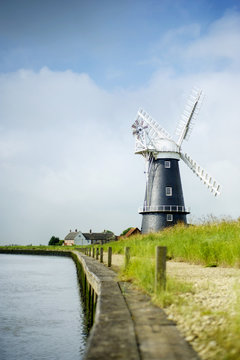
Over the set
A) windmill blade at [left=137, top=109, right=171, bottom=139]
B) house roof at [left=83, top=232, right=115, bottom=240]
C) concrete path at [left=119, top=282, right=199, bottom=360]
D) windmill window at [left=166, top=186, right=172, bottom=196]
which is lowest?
concrete path at [left=119, top=282, right=199, bottom=360]

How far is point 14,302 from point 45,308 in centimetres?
151

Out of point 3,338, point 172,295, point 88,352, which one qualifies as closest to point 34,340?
point 3,338

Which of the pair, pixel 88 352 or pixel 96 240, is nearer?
pixel 88 352

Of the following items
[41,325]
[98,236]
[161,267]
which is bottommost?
[41,325]

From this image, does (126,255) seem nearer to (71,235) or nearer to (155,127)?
(155,127)

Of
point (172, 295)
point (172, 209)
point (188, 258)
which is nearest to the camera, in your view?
point (172, 295)

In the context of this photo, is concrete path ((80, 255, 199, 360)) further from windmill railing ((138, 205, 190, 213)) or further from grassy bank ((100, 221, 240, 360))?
windmill railing ((138, 205, 190, 213))

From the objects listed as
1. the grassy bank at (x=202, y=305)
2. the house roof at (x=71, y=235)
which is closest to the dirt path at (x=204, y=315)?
the grassy bank at (x=202, y=305)

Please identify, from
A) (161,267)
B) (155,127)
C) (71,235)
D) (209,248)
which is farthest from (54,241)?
(161,267)

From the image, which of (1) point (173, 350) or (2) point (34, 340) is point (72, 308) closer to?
(2) point (34, 340)

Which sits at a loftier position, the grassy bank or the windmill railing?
the windmill railing

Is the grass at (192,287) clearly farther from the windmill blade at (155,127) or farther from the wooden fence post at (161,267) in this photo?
the windmill blade at (155,127)

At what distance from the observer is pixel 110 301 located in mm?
4902

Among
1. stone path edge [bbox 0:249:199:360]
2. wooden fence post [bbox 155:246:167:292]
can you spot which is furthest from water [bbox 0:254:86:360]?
stone path edge [bbox 0:249:199:360]
